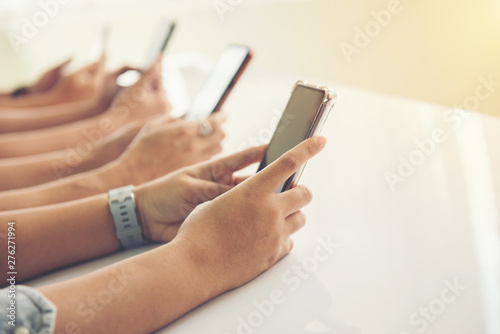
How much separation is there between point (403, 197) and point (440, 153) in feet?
0.41

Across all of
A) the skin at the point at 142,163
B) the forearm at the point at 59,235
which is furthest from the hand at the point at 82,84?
the forearm at the point at 59,235

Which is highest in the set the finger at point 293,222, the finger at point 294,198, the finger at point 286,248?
the finger at point 294,198

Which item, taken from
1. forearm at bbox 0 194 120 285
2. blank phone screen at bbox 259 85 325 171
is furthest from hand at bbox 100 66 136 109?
blank phone screen at bbox 259 85 325 171

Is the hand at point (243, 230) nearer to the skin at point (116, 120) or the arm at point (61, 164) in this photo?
the arm at point (61, 164)

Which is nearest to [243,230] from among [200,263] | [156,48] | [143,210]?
[200,263]

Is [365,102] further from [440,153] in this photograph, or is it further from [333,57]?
[440,153]

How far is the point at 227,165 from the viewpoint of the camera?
0.54 metres

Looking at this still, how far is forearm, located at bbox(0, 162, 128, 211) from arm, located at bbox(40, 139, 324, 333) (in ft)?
0.94

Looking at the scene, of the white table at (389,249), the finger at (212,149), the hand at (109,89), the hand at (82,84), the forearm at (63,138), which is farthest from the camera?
the hand at (82,84)

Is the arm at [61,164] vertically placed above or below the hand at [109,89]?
below

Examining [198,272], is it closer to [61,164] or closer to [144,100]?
[61,164]

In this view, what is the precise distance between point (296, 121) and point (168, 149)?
300 mm

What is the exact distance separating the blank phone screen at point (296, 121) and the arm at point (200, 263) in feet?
0.14

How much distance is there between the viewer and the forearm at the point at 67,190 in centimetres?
65
